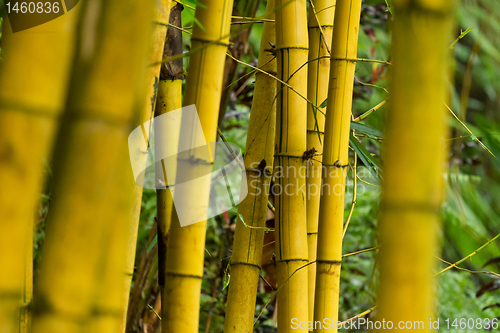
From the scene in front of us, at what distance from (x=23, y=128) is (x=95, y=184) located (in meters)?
0.08

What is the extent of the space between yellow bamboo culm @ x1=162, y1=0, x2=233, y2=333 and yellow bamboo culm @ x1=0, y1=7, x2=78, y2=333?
0.36 feet

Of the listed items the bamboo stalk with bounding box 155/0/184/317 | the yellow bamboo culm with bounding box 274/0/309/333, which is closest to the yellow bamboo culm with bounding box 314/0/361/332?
the yellow bamboo culm with bounding box 274/0/309/333

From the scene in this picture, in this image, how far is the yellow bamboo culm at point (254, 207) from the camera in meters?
0.61

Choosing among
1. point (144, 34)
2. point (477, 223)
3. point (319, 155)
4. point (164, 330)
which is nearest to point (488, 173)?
point (477, 223)

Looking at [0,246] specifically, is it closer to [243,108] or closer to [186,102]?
[186,102]

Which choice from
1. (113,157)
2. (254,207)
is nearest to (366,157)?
(254,207)

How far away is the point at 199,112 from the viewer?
43 centimetres

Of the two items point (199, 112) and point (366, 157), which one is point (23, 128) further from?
point (366, 157)

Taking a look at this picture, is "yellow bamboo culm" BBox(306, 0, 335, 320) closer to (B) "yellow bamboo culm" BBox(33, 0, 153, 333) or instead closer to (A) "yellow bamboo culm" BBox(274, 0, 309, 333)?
(A) "yellow bamboo culm" BBox(274, 0, 309, 333)

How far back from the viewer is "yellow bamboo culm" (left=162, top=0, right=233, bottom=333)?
42cm

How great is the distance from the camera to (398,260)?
28 cm

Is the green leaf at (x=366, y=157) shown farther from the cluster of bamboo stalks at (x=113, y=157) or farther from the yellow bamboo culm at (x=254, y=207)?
the cluster of bamboo stalks at (x=113, y=157)

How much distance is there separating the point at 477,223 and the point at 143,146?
180 cm

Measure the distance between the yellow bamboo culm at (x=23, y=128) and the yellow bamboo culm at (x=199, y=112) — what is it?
11 cm
